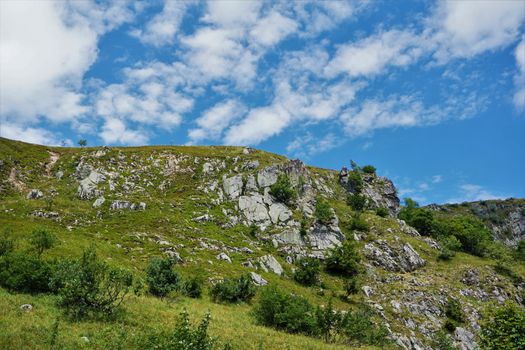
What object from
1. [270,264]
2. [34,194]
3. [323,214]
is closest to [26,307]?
[270,264]

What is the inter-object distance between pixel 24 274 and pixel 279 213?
214 ft

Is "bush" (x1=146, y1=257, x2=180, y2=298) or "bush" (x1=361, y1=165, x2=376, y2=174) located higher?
"bush" (x1=361, y1=165, x2=376, y2=174)

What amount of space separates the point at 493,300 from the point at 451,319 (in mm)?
15684

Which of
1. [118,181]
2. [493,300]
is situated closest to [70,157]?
[118,181]

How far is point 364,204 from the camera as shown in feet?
376

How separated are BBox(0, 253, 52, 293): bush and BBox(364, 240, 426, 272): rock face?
66.0m

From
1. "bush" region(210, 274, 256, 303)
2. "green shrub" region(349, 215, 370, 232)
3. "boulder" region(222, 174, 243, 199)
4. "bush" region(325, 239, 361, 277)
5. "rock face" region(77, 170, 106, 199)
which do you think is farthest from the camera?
"boulder" region(222, 174, 243, 199)

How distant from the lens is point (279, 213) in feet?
303

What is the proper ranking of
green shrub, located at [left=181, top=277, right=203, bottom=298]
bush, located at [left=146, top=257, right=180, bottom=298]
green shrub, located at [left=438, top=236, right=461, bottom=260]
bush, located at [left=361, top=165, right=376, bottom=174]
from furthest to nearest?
bush, located at [left=361, top=165, right=376, bottom=174] < green shrub, located at [left=438, top=236, right=461, bottom=260] < green shrub, located at [left=181, top=277, right=203, bottom=298] < bush, located at [left=146, top=257, right=180, bottom=298]

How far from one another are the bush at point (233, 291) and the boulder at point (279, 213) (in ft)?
117

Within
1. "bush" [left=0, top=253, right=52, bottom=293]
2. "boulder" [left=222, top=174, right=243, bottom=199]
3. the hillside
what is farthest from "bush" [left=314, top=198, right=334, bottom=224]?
"bush" [left=0, top=253, right=52, bottom=293]

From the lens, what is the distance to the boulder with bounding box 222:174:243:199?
9650 cm

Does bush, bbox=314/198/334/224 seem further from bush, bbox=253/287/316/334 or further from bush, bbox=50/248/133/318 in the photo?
bush, bbox=50/248/133/318

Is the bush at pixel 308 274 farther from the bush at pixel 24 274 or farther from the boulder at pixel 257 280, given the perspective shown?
the bush at pixel 24 274
